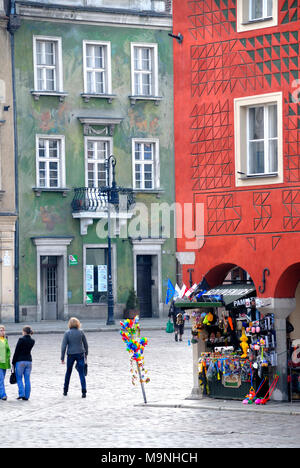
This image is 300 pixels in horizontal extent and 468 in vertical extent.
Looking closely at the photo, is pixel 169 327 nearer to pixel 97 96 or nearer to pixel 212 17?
pixel 97 96

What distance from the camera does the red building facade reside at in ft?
69.5

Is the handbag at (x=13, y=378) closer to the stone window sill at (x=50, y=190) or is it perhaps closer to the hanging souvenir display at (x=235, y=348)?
the hanging souvenir display at (x=235, y=348)

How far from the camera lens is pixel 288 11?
21328mm

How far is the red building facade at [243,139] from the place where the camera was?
2119 cm

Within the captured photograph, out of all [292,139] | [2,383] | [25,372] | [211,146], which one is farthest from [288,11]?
[2,383]

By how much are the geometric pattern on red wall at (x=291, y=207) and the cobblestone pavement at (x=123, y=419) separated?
3.62m

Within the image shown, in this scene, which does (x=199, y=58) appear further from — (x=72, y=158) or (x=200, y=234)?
(x=72, y=158)

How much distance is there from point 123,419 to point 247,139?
6.16m

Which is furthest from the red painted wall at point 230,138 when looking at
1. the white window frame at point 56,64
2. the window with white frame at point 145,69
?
the window with white frame at point 145,69

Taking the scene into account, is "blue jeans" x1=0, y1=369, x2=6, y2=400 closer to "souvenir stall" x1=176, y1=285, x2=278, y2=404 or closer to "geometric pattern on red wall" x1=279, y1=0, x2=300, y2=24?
"souvenir stall" x1=176, y1=285, x2=278, y2=404

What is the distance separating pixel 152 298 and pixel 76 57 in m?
10.5

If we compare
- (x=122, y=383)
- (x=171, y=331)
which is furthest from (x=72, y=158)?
(x=122, y=383)

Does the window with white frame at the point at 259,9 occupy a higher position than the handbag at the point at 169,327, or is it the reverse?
the window with white frame at the point at 259,9

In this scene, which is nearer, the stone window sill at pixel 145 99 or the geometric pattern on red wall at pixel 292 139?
the geometric pattern on red wall at pixel 292 139
